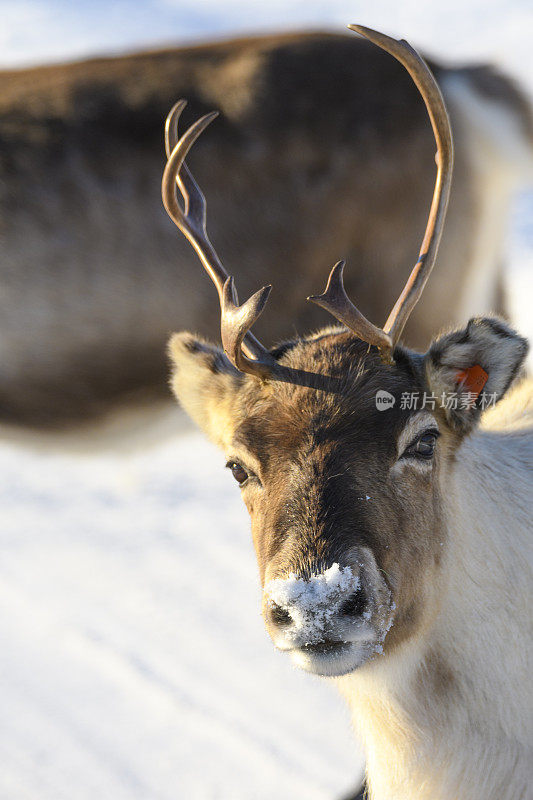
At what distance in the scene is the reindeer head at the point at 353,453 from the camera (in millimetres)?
2049

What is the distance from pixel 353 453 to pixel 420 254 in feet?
2.17

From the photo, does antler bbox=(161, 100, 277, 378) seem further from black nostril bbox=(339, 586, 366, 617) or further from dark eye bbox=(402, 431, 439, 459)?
black nostril bbox=(339, 586, 366, 617)

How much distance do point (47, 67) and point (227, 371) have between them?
3063 millimetres

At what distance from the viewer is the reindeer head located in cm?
205

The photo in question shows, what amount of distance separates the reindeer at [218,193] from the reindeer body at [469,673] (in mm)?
2076

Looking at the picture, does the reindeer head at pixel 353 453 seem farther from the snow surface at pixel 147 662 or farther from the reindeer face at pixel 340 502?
the snow surface at pixel 147 662

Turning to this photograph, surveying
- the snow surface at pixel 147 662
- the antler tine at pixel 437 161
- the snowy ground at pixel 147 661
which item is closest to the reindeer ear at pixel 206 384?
the antler tine at pixel 437 161

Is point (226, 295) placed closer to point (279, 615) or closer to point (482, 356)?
point (482, 356)

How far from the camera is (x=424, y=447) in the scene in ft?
7.64

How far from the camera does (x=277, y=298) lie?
461 centimetres

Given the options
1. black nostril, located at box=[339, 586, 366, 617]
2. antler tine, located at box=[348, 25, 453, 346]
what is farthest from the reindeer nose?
antler tine, located at box=[348, 25, 453, 346]

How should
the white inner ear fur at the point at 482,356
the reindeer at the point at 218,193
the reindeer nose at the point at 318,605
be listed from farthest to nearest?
the reindeer at the point at 218,193, the white inner ear fur at the point at 482,356, the reindeer nose at the point at 318,605

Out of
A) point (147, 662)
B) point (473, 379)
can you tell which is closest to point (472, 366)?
point (473, 379)

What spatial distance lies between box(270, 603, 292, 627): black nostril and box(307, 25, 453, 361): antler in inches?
29.6
